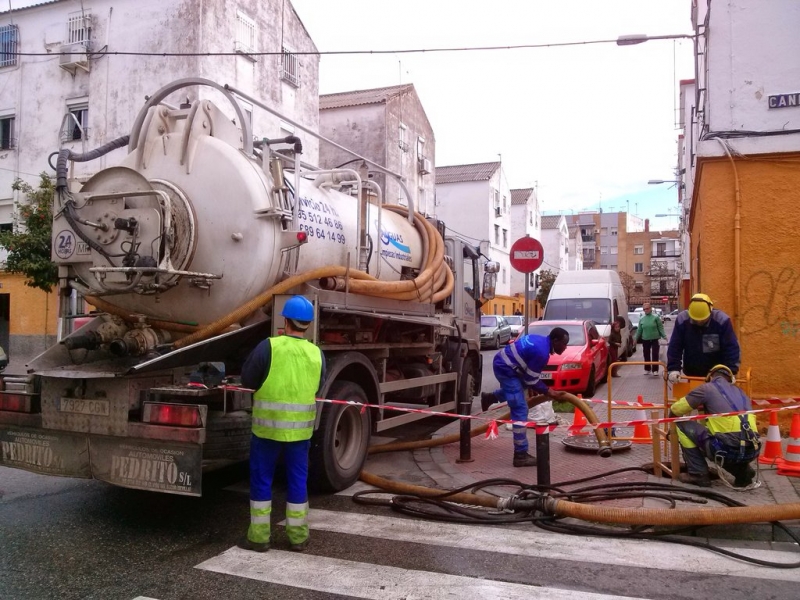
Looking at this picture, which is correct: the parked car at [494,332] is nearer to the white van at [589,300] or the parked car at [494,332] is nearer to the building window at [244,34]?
the white van at [589,300]

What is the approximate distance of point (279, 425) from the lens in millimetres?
4504

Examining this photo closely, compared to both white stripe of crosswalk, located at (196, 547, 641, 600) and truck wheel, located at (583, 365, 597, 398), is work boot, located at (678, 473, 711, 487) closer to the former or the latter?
white stripe of crosswalk, located at (196, 547, 641, 600)

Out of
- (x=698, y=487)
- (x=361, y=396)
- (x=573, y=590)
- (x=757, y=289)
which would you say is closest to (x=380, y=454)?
(x=361, y=396)

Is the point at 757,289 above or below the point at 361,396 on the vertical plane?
above

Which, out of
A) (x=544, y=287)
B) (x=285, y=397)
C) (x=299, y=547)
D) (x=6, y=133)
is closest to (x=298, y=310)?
(x=285, y=397)

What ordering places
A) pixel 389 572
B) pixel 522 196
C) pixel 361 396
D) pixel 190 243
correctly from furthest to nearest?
pixel 522 196, pixel 361 396, pixel 190 243, pixel 389 572

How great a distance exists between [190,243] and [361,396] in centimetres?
211

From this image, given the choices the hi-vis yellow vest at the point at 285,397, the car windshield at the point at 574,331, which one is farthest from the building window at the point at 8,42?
the hi-vis yellow vest at the point at 285,397

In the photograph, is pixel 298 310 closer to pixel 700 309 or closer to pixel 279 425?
pixel 279 425

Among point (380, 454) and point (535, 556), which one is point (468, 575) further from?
point (380, 454)

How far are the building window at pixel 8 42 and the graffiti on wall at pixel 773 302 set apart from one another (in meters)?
24.4

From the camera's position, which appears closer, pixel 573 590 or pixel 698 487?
pixel 573 590

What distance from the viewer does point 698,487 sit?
5.79 m

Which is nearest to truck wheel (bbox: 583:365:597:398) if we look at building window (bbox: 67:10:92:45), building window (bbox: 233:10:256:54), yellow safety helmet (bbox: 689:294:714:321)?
yellow safety helmet (bbox: 689:294:714:321)
